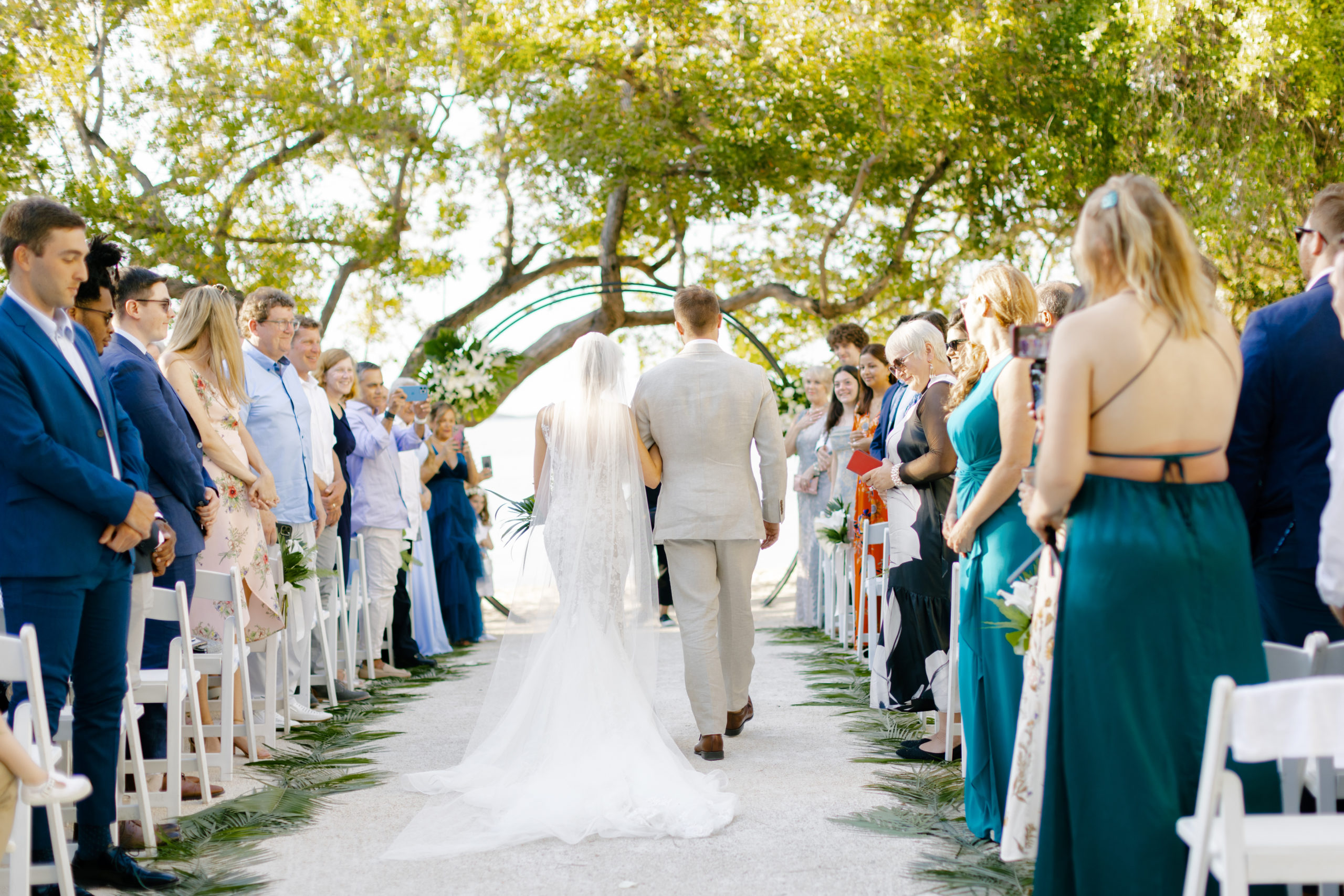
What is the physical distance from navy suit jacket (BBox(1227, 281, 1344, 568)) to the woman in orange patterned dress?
3583mm

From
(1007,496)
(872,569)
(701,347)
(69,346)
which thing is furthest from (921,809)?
(69,346)

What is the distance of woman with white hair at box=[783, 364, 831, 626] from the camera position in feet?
34.2

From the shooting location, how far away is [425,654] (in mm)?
9328

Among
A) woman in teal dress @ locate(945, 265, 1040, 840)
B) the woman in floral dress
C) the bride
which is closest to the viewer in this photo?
woman in teal dress @ locate(945, 265, 1040, 840)

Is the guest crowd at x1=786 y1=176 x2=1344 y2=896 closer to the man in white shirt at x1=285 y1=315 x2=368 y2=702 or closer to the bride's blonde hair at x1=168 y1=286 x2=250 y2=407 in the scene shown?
the bride's blonde hair at x1=168 y1=286 x2=250 y2=407

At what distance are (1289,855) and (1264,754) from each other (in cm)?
23

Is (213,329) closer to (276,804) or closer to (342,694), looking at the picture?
(276,804)

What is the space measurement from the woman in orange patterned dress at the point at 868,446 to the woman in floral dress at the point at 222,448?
3.34 metres

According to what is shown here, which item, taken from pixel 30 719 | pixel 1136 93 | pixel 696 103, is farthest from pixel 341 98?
pixel 30 719

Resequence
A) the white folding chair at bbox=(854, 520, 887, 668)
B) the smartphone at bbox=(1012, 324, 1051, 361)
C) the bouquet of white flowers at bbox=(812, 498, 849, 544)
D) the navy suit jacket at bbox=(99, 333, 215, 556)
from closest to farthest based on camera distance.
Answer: the smartphone at bbox=(1012, 324, 1051, 361)
the navy suit jacket at bbox=(99, 333, 215, 556)
the white folding chair at bbox=(854, 520, 887, 668)
the bouquet of white flowers at bbox=(812, 498, 849, 544)

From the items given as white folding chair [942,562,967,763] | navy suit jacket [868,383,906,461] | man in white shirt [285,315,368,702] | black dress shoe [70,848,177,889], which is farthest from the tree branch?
black dress shoe [70,848,177,889]

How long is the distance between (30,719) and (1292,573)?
3280 millimetres

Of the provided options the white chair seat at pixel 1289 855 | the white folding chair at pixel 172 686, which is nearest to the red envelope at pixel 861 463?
the white folding chair at pixel 172 686

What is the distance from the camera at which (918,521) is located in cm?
566
